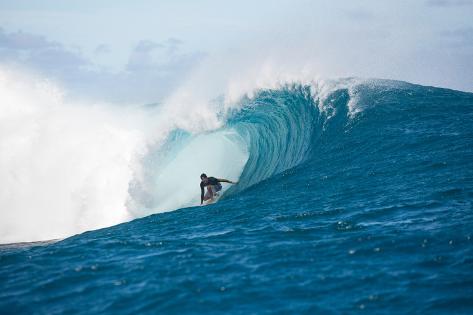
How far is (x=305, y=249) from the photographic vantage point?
7098 mm

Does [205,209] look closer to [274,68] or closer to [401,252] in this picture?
[401,252]

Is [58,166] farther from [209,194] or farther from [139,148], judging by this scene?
[209,194]

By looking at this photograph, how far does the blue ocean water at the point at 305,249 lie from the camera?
5.58 meters

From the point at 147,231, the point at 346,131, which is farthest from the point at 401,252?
the point at 346,131

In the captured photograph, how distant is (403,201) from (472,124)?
6921mm

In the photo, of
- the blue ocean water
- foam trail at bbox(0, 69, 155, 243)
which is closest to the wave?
foam trail at bbox(0, 69, 155, 243)

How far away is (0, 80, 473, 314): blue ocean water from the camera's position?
558 cm

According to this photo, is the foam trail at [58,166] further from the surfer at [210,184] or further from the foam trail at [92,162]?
the surfer at [210,184]

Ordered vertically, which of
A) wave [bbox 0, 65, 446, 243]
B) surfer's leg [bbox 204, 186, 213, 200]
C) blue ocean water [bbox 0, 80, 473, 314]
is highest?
wave [bbox 0, 65, 446, 243]

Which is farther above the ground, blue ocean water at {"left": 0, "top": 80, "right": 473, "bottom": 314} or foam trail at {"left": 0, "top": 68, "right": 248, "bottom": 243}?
foam trail at {"left": 0, "top": 68, "right": 248, "bottom": 243}

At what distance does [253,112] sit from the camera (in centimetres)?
1923

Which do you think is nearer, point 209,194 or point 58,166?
point 209,194

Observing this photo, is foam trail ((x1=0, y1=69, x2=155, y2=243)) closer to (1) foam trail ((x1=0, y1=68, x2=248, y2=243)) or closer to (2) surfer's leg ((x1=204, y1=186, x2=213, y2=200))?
(1) foam trail ((x1=0, y1=68, x2=248, y2=243))

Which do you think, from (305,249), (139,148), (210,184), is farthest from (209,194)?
(305,249)
